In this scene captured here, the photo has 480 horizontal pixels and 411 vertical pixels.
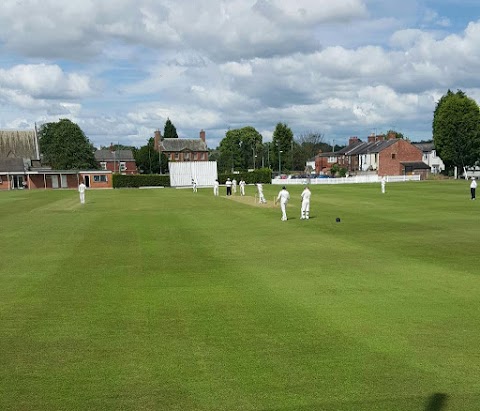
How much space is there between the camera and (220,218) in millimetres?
25312

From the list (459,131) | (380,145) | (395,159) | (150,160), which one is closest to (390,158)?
(395,159)

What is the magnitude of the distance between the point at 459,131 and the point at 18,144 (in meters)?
79.7

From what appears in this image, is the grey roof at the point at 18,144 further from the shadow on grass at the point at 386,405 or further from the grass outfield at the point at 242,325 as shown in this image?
the shadow on grass at the point at 386,405

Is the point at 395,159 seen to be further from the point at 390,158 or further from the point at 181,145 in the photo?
the point at 181,145

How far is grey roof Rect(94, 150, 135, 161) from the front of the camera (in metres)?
116

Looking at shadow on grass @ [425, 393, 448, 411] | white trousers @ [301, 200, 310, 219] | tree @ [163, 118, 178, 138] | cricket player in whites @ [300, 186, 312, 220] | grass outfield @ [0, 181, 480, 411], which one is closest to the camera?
shadow on grass @ [425, 393, 448, 411]

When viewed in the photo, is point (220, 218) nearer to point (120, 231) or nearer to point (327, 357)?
point (120, 231)

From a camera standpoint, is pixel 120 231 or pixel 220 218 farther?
pixel 220 218

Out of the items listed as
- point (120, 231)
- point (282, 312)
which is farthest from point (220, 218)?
point (282, 312)

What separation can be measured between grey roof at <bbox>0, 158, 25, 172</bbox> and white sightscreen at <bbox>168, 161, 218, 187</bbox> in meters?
24.6

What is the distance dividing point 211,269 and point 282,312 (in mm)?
4160

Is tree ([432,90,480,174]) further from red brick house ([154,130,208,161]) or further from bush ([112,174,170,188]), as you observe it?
red brick house ([154,130,208,161])

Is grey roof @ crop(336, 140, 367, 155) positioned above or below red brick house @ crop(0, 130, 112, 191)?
above

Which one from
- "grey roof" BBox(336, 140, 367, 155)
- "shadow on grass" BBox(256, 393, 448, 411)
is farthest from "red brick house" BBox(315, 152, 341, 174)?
"shadow on grass" BBox(256, 393, 448, 411)
